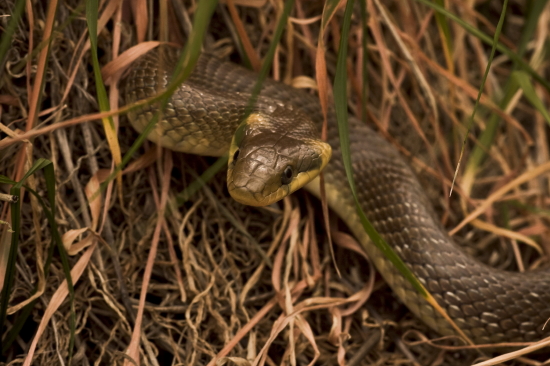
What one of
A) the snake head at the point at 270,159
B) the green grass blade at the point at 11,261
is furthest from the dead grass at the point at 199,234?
the snake head at the point at 270,159

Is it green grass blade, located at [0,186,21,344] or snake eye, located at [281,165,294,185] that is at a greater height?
snake eye, located at [281,165,294,185]

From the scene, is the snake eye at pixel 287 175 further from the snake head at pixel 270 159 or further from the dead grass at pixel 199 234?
the dead grass at pixel 199 234

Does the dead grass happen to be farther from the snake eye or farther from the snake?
the snake eye

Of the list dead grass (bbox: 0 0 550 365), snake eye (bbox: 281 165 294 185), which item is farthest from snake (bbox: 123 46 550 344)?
dead grass (bbox: 0 0 550 365)

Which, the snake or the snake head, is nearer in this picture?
the snake head

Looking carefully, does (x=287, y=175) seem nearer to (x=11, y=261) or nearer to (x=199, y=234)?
(x=199, y=234)

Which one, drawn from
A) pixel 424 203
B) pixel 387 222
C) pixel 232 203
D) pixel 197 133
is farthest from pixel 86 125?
pixel 424 203

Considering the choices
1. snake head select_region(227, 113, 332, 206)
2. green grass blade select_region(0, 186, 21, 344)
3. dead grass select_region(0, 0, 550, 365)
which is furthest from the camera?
dead grass select_region(0, 0, 550, 365)
